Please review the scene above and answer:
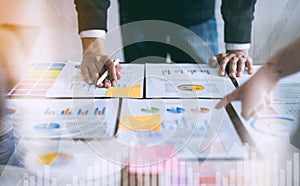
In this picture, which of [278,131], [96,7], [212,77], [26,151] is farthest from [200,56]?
[26,151]

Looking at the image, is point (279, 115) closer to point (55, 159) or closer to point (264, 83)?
point (264, 83)

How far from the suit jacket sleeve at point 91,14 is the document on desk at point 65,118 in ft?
0.74

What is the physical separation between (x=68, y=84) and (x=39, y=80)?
0.06 meters

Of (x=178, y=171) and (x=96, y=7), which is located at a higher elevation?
(x=96, y=7)

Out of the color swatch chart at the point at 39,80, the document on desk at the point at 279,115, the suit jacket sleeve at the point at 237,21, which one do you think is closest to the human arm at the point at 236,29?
the suit jacket sleeve at the point at 237,21

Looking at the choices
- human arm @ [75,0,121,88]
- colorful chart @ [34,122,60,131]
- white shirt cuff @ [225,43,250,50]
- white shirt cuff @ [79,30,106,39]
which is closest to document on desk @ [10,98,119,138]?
colorful chart @ [34,122,60,131]

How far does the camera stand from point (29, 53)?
0.87 metres

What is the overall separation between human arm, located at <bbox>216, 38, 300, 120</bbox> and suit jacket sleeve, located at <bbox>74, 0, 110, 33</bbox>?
0.33 meters

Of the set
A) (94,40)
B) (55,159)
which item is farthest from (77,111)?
(94,40)

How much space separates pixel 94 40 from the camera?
2.75ft

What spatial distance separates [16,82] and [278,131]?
46 centimetres

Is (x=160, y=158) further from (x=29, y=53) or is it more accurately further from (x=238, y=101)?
(x=29, y=53)

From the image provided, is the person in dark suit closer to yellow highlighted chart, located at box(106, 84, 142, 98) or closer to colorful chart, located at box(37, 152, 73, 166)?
yellow highlighted chart, located at box(106, 84, 142, 98)

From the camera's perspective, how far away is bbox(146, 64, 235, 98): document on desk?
688mm
